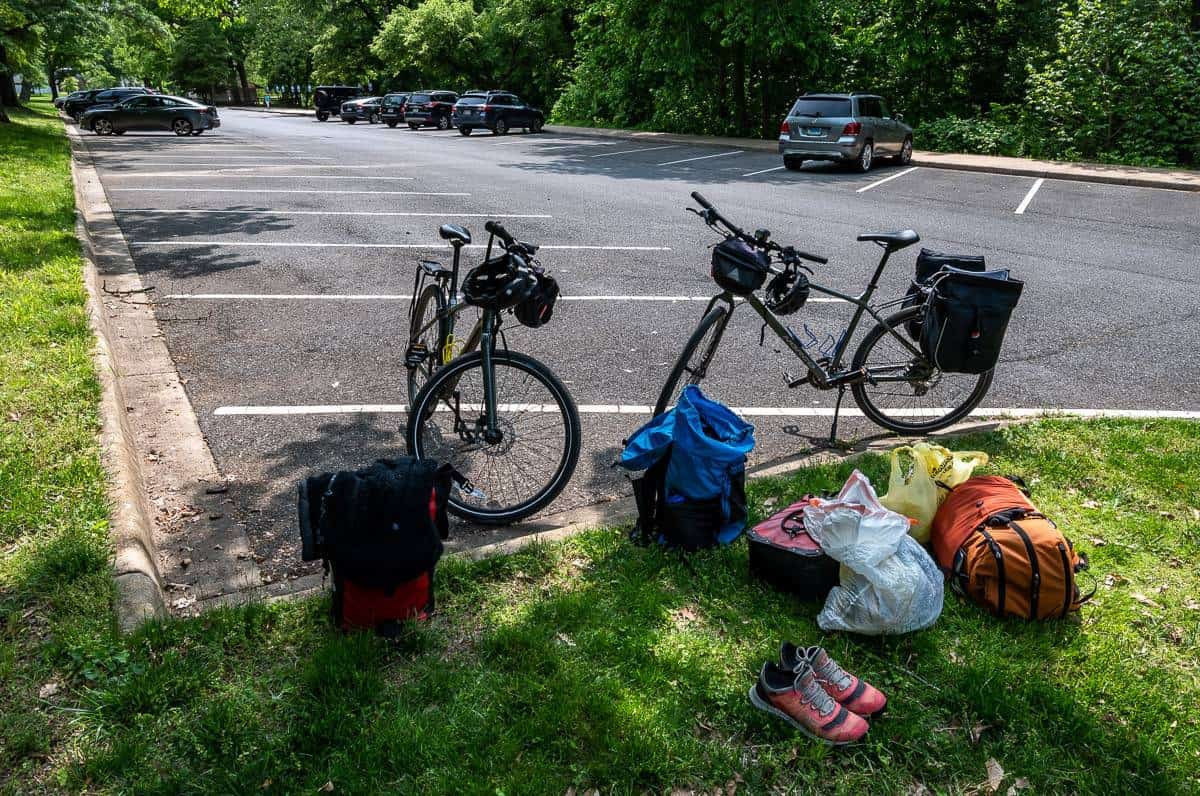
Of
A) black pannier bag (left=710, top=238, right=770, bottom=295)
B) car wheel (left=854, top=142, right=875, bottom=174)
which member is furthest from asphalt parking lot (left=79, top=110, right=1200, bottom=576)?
black pannier bag (left=710, top=238, right=770, bottom=295)

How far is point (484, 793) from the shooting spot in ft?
8.42

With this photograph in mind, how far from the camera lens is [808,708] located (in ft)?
9.29

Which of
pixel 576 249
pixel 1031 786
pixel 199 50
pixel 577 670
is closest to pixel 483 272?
pixel 577 670

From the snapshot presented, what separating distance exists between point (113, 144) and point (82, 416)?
25.4 m

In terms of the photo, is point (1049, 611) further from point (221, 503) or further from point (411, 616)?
point (221, 503)

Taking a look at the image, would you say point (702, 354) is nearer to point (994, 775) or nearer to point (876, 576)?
point (876, 576)

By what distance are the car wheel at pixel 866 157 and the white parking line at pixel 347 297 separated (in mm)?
12539

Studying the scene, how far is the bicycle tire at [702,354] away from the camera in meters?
4.78

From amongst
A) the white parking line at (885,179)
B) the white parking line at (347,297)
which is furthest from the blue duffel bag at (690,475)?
the white parking line at (885,179)

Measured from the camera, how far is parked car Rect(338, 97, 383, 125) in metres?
44.4

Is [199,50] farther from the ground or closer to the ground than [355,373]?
farther from the ground

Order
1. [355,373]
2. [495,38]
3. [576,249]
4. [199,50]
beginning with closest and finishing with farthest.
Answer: [355,373], [576,249], [495,38], [199,50]

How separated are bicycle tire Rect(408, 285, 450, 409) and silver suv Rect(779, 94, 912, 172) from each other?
15.9m

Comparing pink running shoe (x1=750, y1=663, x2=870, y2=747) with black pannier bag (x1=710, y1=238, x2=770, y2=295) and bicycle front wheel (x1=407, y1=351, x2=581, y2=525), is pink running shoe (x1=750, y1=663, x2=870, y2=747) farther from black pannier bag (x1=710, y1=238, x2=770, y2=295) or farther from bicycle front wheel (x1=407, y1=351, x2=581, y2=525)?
black pannier bag (x1=710, y1=238, x2=770, y2=295)
